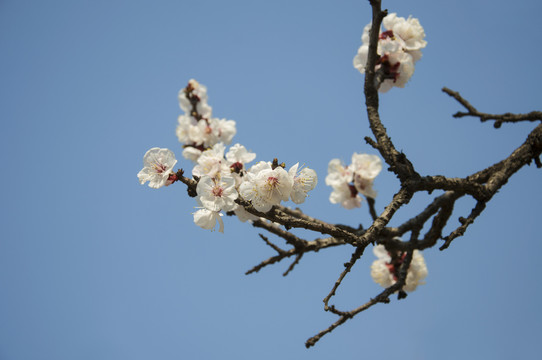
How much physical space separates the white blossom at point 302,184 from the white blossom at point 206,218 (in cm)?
39

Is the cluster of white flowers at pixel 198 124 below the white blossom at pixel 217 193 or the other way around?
the other way around

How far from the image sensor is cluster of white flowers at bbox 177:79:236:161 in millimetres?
4441

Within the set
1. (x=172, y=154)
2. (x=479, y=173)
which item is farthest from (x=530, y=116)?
(x=172, y=154)

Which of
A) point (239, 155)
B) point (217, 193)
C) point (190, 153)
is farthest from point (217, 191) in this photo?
point (190, 153)

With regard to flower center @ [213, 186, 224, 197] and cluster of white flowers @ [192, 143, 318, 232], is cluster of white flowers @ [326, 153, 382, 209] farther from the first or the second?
flower center @ [213, 186, 224, 197]

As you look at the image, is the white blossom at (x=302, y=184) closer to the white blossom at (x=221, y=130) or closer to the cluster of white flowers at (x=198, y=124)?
the cluster of white flowers at (x=198, y=124)

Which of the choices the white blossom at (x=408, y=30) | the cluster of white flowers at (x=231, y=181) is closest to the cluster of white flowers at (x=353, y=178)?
the white blossom at (x=408, y=30)

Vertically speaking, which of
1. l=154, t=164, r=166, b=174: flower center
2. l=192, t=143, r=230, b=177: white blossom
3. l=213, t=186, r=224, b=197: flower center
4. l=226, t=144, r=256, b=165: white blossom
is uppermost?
l=226, t=144, r=256, b=165: white blossom

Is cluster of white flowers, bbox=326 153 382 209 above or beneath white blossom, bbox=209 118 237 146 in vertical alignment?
beneath

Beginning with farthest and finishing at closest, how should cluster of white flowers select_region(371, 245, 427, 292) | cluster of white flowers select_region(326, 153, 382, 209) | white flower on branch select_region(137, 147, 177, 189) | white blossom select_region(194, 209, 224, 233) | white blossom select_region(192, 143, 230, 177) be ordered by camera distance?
cluster of white flowers select_region(371, 245, 427, 292)
cluster of white flowers select_region(326, 153, 382, 209)
white blossom select_region(192, 143, 230, 177)
white flower on branch select_region(137, 147, 177, 189)
white blossom select_region(194, 209, 224, 233)

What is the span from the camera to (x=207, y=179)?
72.7 inches

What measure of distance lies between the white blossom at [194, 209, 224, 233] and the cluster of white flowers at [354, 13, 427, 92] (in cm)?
159

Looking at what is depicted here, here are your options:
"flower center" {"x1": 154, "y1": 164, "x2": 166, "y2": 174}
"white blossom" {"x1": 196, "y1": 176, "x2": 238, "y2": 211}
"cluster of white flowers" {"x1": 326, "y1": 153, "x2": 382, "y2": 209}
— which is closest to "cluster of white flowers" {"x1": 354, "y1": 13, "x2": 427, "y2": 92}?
"cluster of white flowers" {"x1": 326, "y1": 153, "x2": 382, "y2": 209}

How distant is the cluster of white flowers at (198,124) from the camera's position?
4.44 metres
